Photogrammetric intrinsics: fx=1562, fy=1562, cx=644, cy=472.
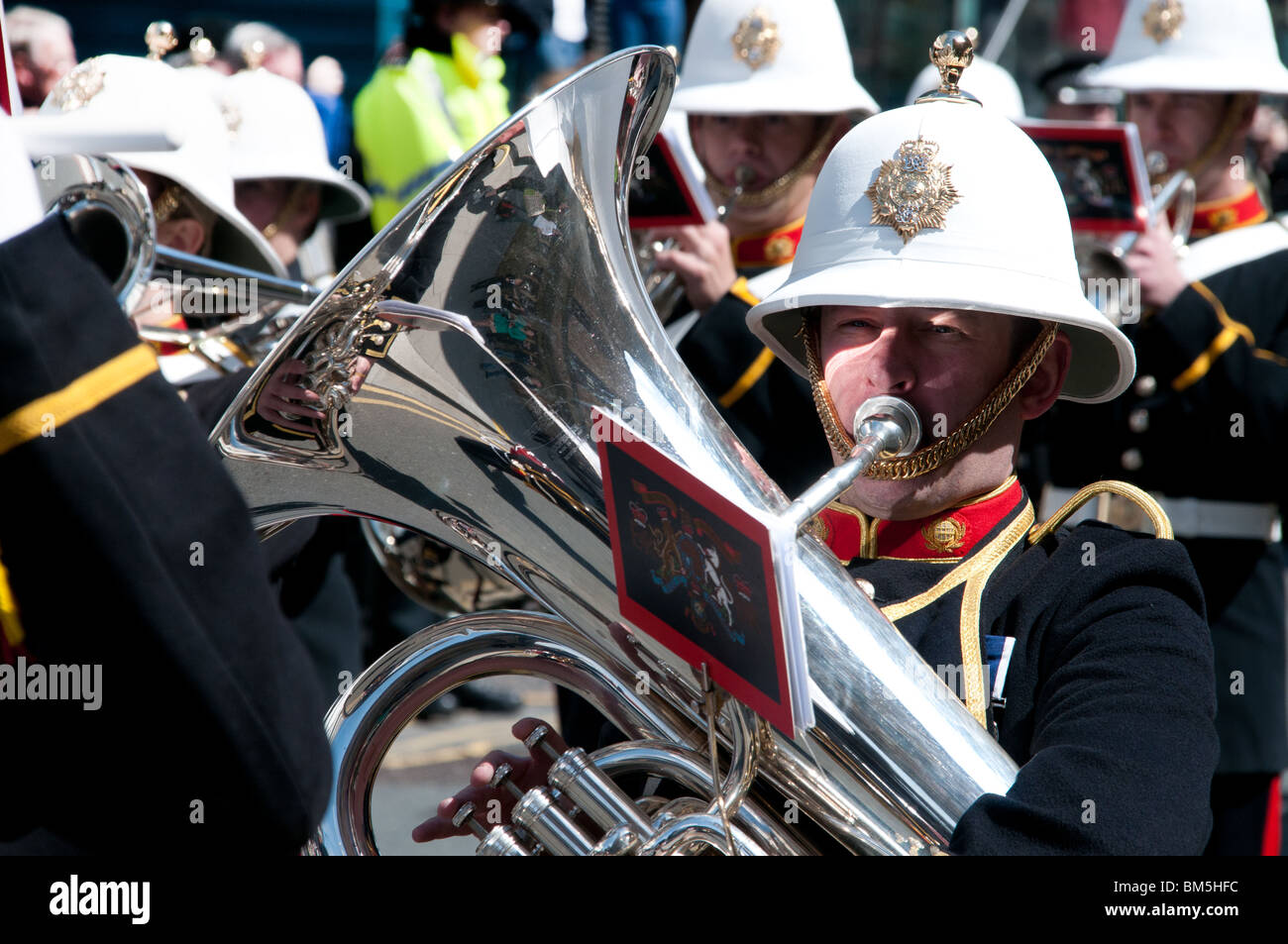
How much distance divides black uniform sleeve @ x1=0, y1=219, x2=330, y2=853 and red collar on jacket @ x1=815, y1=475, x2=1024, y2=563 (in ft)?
3.44

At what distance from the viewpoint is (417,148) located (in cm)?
619

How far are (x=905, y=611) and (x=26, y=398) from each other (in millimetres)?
1220

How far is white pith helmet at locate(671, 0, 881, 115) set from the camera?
3.90 m

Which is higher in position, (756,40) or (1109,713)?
(756,40)

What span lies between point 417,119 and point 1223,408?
12.0 feet

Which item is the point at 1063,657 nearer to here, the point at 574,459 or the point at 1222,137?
the point at 574,459

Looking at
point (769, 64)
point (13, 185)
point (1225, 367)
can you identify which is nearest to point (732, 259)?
point (769, 64)

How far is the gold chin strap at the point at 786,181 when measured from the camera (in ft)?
12.8

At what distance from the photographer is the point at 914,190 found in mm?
2000

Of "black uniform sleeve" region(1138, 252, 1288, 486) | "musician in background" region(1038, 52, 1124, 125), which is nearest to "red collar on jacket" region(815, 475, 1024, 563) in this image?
"black uniform sleeve" region(1138, 252, 1288, 486)

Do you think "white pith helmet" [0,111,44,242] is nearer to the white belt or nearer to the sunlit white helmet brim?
the sunlit white helmet brim

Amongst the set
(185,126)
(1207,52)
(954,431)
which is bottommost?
(954,431)
